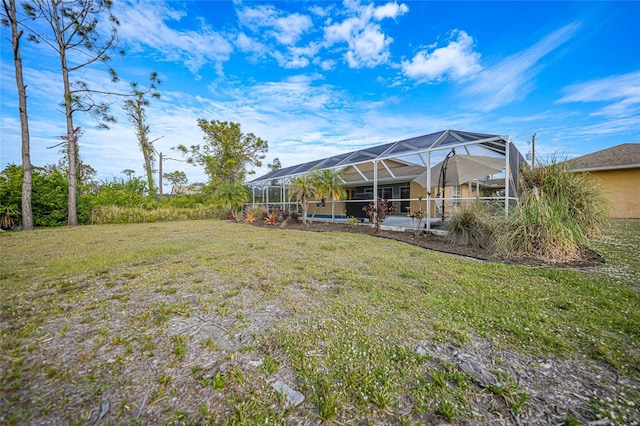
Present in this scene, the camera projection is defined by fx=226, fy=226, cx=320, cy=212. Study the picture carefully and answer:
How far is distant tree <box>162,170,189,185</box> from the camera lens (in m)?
27.5

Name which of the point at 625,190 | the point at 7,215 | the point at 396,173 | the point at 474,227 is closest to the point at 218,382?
the point at 474,227

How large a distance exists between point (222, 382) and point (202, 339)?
577mm

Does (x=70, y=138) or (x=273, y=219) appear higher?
(x=70, y=138)

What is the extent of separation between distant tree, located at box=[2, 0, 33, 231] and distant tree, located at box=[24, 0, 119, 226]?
30.8 inches

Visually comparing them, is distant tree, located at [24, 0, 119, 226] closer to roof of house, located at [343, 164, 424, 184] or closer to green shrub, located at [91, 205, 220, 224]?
green shrub, located at [91, 205, 220, 224]

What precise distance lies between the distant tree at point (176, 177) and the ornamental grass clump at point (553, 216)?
31.7 meters

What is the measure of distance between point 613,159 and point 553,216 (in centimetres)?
1330

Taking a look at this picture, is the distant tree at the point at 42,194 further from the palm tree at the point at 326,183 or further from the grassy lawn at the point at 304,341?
the palm tree at the point at 326,183

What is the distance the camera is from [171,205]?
53.7 feet

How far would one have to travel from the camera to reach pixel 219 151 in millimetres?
21875

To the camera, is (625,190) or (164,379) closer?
(164,379)

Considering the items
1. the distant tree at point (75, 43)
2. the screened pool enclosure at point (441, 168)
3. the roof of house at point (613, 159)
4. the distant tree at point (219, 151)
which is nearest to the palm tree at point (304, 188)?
the screened pool enclosure at point (441, 168)

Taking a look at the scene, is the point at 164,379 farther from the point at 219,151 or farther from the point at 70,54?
the point at 219,151

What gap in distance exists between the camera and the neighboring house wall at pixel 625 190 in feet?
37.2
